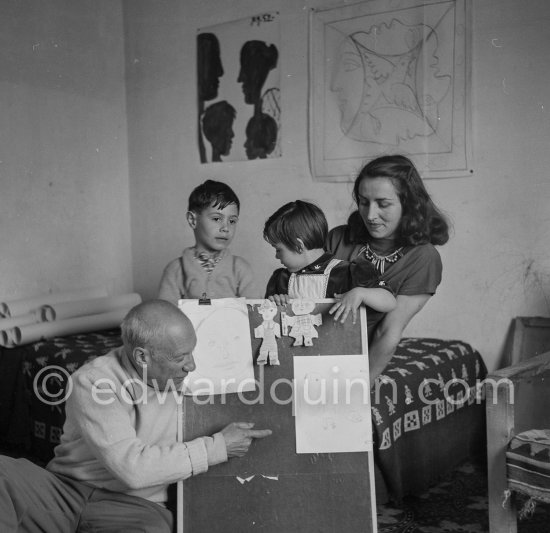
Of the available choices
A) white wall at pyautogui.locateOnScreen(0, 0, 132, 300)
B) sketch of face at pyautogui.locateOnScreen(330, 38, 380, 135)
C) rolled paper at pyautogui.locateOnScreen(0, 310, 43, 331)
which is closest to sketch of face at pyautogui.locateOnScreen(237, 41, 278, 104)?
sketch of face at pyautogui.locateOnScreen(330, 38, 380, 135)

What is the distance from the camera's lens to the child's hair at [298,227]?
217 cm

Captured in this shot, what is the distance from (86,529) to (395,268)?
1164mm

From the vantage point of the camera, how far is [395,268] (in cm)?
220

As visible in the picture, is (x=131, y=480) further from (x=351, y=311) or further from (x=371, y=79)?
(x=371, y=79)

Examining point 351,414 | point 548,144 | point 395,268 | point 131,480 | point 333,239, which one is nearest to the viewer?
point 131,480

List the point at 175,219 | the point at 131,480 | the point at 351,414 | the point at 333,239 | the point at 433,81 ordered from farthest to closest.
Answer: the point at 175,219
the point at 433,81
the point at 333,239
the point at 351,414
the point at 131,480

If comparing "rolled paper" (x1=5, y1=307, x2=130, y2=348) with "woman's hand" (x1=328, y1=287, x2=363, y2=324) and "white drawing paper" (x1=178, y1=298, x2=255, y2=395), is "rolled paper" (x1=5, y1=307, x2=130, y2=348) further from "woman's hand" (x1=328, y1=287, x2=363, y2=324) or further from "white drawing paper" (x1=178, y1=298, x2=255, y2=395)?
"woman's hand" (x1=328, y1=287, x2=363, y2=324)

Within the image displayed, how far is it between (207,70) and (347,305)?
287 cm

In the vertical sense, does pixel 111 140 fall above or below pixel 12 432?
above

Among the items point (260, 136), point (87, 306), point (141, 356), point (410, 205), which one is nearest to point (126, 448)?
point (141, 356)

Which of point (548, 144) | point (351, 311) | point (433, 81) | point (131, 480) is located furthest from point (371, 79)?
point (131, 480)

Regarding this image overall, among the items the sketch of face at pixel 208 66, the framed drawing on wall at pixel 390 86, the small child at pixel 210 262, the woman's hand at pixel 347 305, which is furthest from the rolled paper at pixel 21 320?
the woman's hand at pixel 347 305

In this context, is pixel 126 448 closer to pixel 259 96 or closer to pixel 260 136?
pixel 260 136

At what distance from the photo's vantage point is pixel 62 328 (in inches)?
156
